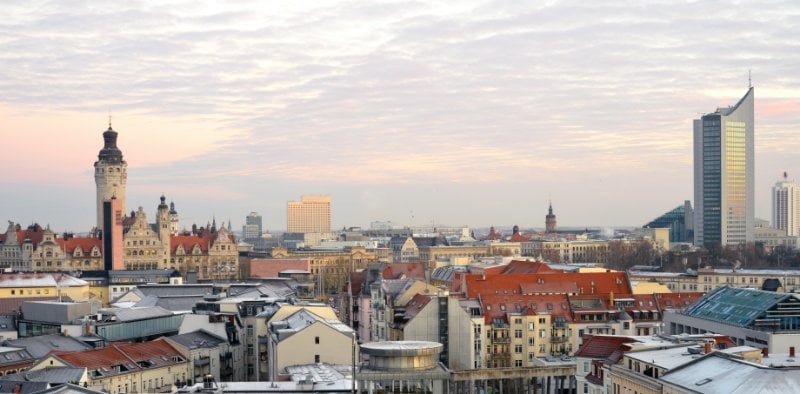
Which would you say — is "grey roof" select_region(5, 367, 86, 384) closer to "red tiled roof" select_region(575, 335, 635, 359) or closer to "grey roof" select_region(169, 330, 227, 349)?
"grey roof" select_region(169, 330, 227, 349)

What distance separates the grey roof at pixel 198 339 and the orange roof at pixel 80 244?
3817 inches

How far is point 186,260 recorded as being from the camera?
7333 inches

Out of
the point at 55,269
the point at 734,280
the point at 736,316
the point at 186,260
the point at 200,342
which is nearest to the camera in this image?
the point at 736,316

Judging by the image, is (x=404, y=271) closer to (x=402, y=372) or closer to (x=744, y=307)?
(x=744, y=307)

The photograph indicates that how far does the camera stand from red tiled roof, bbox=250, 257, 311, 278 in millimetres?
176875

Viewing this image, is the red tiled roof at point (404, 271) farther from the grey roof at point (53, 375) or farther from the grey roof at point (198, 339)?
the grey roof at point (53, 375)

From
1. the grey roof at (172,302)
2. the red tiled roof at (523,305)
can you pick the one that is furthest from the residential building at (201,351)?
the grey roof at (172,302)

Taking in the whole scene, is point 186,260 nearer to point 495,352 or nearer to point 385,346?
point 495,352

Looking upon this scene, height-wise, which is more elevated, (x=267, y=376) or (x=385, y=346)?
(x=385, y=346)

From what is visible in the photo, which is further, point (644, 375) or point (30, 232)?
point (30, 232)

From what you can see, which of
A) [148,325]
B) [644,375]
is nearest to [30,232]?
[148,325]

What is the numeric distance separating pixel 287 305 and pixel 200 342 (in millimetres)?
9428

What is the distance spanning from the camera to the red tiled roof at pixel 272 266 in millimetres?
176875

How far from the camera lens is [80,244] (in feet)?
588
